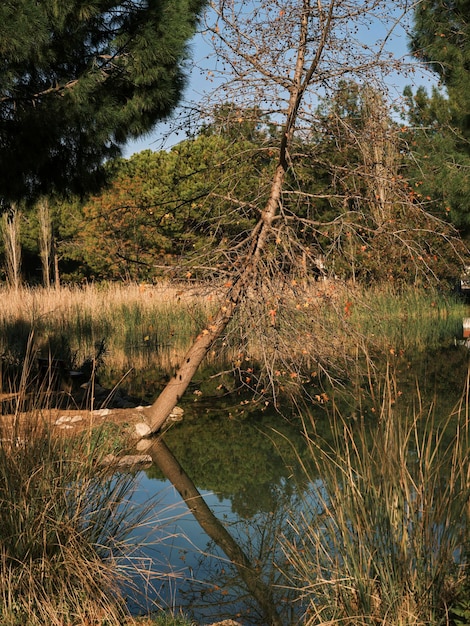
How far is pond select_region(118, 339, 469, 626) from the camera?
401 cm

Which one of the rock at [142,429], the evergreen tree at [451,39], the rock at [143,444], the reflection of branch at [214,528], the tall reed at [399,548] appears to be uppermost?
the evergreen tree at [451,39]

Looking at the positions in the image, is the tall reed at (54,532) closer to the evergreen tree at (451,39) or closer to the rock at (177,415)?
the rock at (177,415)

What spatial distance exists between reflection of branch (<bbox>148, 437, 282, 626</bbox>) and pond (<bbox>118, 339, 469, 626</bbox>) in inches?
1.6

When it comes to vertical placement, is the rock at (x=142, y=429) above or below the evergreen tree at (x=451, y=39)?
below

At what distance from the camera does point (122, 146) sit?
28.0 ft

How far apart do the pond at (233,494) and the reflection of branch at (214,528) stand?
0.13 feet

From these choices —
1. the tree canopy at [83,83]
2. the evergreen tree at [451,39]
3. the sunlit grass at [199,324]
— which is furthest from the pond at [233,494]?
the evergreen tree at [451,39]

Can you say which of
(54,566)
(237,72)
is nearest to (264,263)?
(237,72)

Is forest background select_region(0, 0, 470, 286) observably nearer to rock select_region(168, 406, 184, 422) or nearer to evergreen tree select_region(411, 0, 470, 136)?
evergreen tree select_region(411, 0, 470, 136)

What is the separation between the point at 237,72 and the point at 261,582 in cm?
455

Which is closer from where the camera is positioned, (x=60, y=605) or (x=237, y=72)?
(x=60, y=605)

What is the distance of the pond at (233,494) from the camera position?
401 centimetres

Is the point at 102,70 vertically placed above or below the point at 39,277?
above

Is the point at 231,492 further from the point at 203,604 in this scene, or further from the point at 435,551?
the point at 435,551
